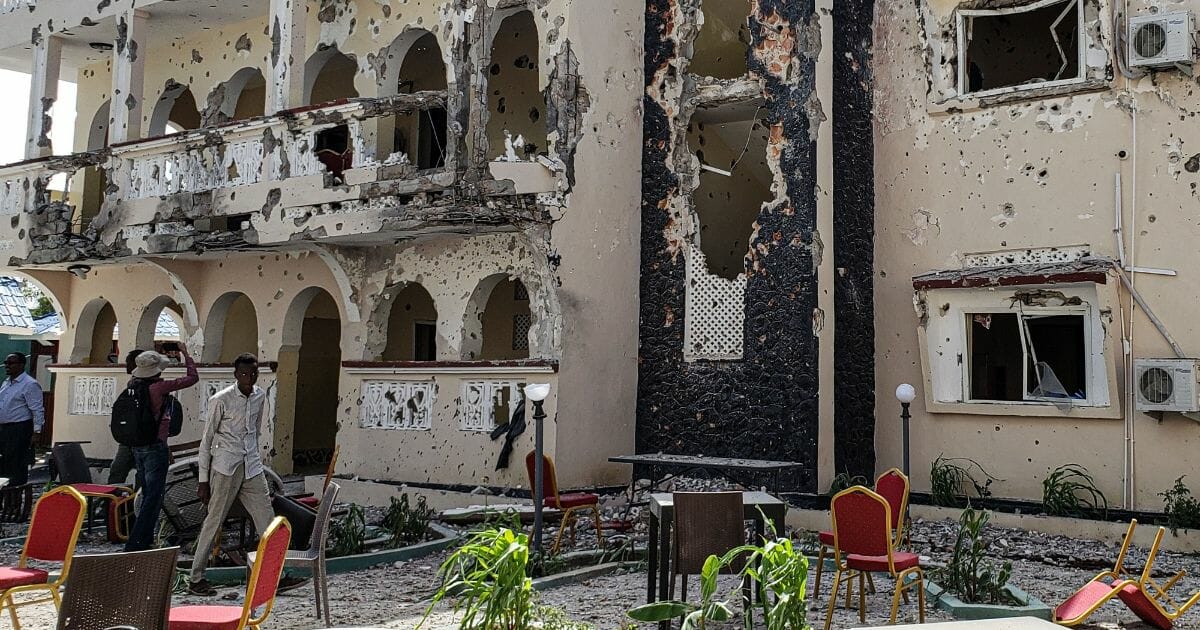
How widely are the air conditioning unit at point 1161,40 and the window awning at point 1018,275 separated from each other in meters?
2.10

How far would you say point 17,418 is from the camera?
40.5ft

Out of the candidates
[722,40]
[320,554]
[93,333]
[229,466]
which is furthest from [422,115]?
[320,554]

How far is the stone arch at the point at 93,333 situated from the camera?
1742 cm

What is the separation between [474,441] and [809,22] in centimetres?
A: 634

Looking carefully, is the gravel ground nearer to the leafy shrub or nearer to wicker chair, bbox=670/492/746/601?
wicker chair, bbox=670/492/746/601

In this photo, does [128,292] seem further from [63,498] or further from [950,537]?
[950,537]

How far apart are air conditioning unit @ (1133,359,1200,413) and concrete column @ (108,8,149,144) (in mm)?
12929

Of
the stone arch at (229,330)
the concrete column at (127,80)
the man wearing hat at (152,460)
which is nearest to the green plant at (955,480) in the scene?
the man wearing hat at (152,460)

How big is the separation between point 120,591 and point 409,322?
1301cm

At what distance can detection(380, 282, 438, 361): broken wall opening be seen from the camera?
17.1 meters

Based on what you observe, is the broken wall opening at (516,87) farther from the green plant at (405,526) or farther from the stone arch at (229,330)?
the green plant at (405,526)

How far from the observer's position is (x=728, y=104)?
42.3 ft

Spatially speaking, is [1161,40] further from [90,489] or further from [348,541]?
[90,489]

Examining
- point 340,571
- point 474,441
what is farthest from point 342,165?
point 340,571
